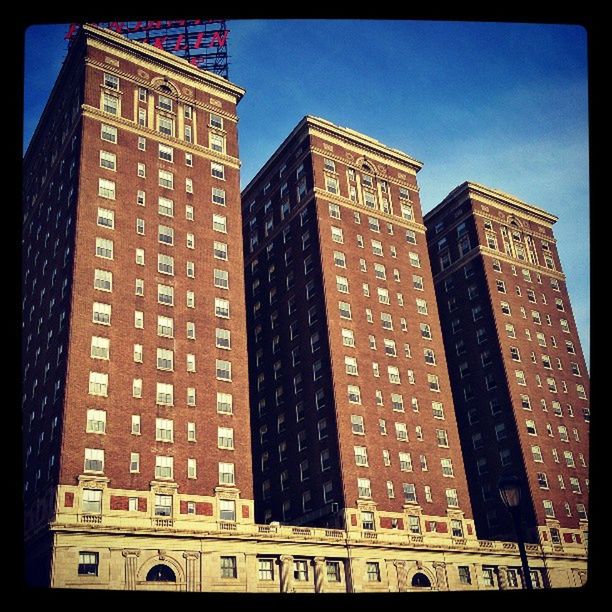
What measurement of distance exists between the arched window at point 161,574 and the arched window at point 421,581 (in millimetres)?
24552

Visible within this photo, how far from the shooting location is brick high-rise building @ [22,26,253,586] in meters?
51.3

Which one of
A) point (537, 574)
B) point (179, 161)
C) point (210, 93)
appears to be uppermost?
point (210, 93)

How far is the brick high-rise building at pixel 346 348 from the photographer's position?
218 ft

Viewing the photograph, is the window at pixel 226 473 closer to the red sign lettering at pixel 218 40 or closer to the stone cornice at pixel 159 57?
the stone cornice at pixel 159 57

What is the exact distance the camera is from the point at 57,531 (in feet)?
153

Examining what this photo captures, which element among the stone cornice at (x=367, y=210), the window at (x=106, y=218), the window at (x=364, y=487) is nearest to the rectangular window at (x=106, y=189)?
the window at (x=106, y=218)

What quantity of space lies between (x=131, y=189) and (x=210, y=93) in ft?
62.7

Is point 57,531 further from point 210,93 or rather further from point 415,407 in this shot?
point 210,93

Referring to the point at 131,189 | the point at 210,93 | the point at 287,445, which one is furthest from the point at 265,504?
the point at 210,93

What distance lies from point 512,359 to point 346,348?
25.9 meters

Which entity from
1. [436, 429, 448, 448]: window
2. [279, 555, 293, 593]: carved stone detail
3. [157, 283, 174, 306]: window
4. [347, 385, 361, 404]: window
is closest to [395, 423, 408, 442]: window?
[436, 429, 448, 448]: window

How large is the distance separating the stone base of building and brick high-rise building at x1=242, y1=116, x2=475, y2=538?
8.80 feet

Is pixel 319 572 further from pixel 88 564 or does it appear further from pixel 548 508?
pixel 548 508

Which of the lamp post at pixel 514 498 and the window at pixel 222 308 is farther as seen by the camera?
the window at pixel 222 308
